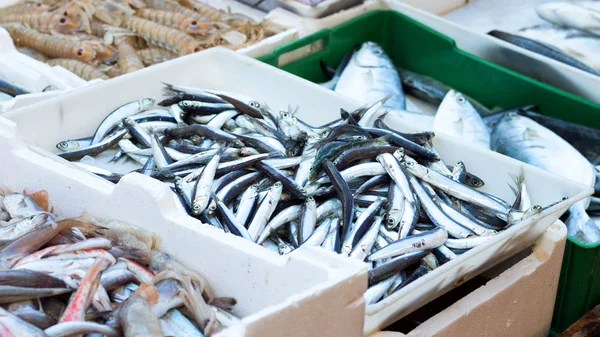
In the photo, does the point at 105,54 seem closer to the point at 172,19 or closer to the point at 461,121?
the point at 172,19

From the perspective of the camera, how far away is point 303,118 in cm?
384

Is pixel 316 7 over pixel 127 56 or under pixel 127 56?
over

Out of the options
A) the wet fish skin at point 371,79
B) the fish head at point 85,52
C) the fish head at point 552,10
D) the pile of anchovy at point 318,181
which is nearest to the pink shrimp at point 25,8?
the fish head at point 85,52

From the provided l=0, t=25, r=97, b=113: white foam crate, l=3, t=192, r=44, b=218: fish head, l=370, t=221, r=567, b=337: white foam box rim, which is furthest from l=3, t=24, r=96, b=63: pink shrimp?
l=370, t=221, r=567, b=337: white foam box rim

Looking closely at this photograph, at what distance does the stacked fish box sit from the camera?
403cm

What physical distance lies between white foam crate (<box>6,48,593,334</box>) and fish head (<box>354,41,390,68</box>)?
1.00m

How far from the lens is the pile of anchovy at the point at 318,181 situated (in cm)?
277

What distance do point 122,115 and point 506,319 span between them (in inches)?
76.8

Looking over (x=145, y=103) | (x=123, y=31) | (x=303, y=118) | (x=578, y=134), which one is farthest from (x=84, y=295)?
(x=123, y=31)

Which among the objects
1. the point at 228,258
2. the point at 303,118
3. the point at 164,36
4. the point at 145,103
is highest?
the point at 228,258

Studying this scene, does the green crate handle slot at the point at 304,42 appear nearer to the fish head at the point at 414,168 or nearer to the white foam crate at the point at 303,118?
the white foam crate at the point at 303,118

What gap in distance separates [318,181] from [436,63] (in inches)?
87.4

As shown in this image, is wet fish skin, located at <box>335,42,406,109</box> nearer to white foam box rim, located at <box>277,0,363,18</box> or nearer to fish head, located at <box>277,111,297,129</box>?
white foam box rim, located at <box>277,0,363,18</box>

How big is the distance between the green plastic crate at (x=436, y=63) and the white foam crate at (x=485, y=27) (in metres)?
0.10
